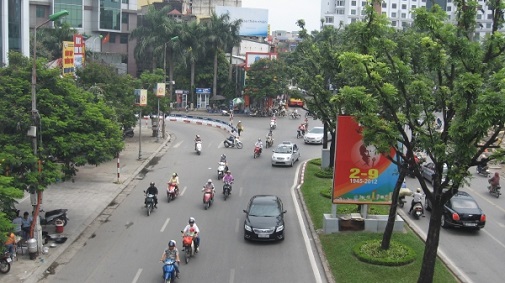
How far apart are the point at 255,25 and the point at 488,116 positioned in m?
90.3

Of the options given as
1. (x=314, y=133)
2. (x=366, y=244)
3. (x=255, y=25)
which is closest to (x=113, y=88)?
(x=314, y=133)

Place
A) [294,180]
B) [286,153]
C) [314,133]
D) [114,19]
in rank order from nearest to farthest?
1. [294,180]
2. [286,153]
3. [314,133]
4. [114,19]

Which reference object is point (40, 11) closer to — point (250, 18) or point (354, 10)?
point (250, 18)

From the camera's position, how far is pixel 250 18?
3957 inches

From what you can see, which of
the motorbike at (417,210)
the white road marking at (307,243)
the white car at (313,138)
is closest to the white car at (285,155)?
the white road marking at (307,243)

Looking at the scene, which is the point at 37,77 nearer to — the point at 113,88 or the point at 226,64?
the point at 113,88

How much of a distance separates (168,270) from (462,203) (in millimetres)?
13108

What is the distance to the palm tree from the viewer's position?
244ft

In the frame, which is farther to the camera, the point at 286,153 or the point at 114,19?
the point at 114,19

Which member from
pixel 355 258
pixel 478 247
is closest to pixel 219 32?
pixel 478 247

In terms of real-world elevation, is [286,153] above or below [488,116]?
below

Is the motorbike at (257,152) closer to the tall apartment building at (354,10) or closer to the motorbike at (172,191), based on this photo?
the motorbike at (172,191)

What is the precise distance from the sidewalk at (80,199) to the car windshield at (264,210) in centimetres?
679

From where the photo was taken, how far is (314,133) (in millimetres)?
48906
